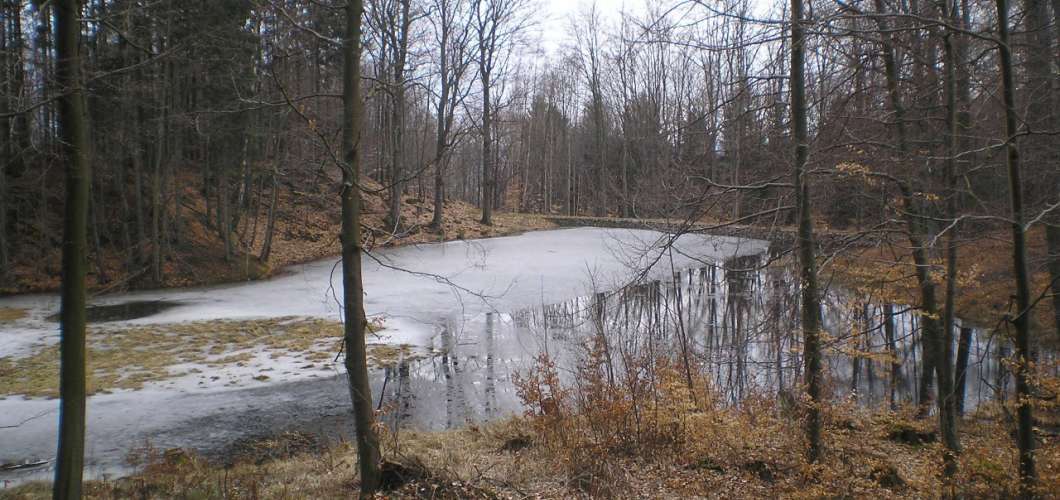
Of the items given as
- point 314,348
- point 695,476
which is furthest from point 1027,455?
point 314,348

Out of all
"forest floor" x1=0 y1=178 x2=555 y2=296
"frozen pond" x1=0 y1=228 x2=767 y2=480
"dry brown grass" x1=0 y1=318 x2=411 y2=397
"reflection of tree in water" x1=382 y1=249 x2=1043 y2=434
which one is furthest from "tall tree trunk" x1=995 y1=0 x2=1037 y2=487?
"forest floor" x1=0 y1=178 x2=555 y2=296

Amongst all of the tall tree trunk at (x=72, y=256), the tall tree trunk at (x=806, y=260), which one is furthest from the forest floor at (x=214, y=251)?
the tall tree trunk at (x=72, y=256)

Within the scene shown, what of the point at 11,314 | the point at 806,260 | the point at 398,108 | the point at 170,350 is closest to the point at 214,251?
the point at 11,314

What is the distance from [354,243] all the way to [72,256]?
1762 mm

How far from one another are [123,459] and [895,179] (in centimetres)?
915

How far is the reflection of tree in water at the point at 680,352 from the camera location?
8648 millimetres

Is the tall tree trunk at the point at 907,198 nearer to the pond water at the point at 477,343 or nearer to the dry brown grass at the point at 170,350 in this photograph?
the pond water at the point at 477,343

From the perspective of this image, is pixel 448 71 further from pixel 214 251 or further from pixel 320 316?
pixel 214 251

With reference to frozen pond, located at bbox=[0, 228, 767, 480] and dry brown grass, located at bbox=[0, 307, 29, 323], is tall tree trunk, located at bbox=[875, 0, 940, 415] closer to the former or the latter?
frozen pond, located at bbox=[0, 228, 767, 480]

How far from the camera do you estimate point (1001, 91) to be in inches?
202

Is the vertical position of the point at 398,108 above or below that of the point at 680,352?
above

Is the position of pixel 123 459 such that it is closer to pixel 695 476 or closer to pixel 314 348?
pixel 314 348

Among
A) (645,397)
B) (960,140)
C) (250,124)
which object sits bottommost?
(645,397)

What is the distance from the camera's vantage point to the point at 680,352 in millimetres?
10148
